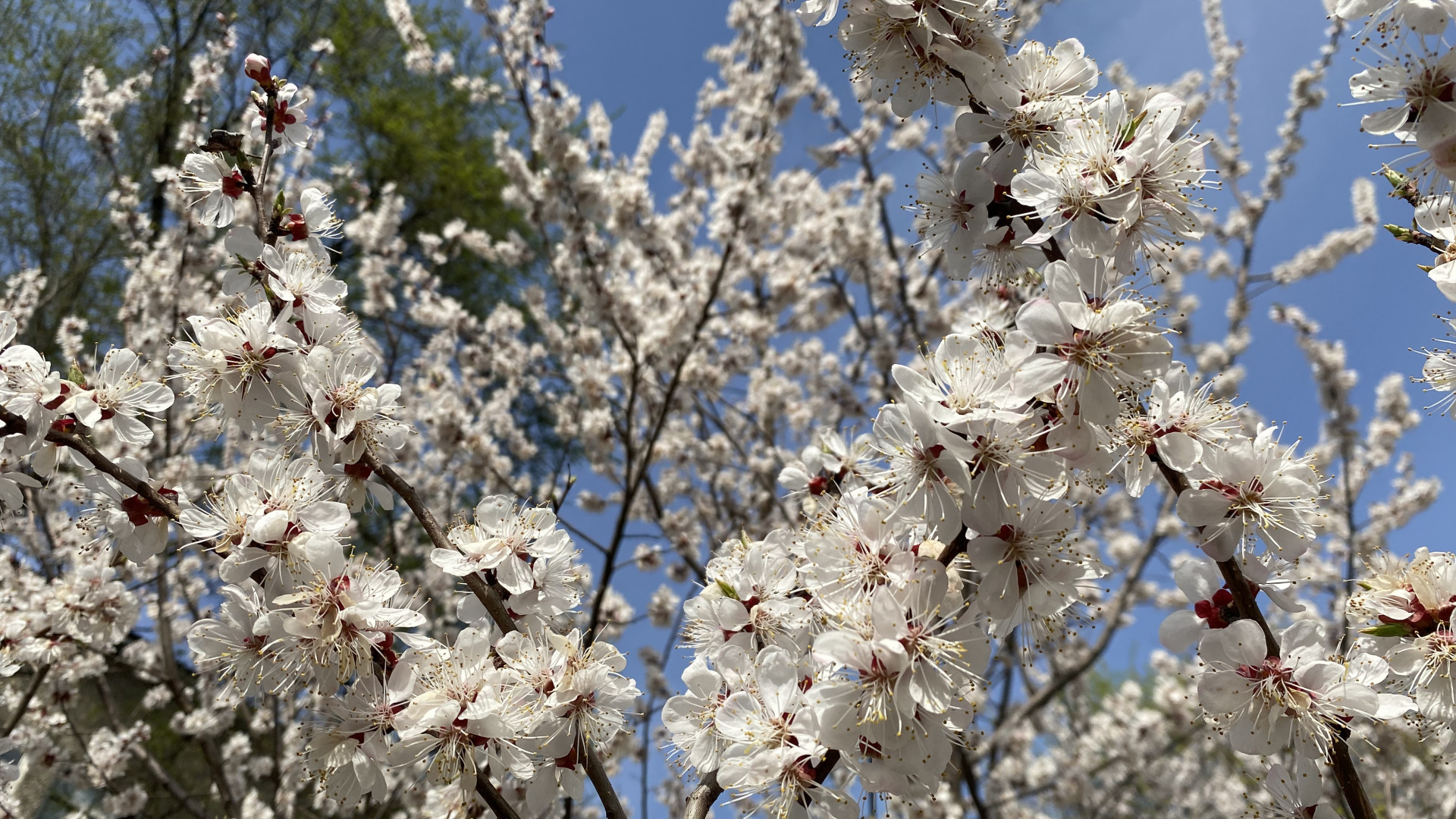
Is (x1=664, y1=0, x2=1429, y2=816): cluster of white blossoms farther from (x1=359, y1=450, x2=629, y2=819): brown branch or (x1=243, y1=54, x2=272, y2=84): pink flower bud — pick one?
(x1=243, y1=54, x2=272, y2=84): pink flower bud

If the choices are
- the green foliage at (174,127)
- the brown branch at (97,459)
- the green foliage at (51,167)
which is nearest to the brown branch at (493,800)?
the brown branch at (97,459)

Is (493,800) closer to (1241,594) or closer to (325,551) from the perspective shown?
(325,551)

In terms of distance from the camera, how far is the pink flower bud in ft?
5.25

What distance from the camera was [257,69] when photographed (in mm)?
1609

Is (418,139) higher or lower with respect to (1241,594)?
higher

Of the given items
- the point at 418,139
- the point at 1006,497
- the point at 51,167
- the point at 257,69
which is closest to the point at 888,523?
the point at 1006,497

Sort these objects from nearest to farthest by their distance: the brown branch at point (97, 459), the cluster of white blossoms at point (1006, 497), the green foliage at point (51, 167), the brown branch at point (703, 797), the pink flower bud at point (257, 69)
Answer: the cluster of white blossoms at point (1006, 497) → the brown branch at point (703, 797) → the brown branch at point (97, 459) → the pink flower bud at point (257, 69) → the green foliage at point (51, 167)

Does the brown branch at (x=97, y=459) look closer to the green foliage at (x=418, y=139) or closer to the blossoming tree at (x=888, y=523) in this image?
the blossoming tree at (x=888, y=523)

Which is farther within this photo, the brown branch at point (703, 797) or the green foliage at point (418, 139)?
the green foliage at point (418, 139)

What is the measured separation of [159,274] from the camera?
171 inches

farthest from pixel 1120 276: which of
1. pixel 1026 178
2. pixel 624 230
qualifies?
pixel 624 230

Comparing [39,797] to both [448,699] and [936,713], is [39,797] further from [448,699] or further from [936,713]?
[936,713]

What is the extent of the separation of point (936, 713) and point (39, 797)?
15.0 ft

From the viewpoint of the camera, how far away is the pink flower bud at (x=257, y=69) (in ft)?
5.25
